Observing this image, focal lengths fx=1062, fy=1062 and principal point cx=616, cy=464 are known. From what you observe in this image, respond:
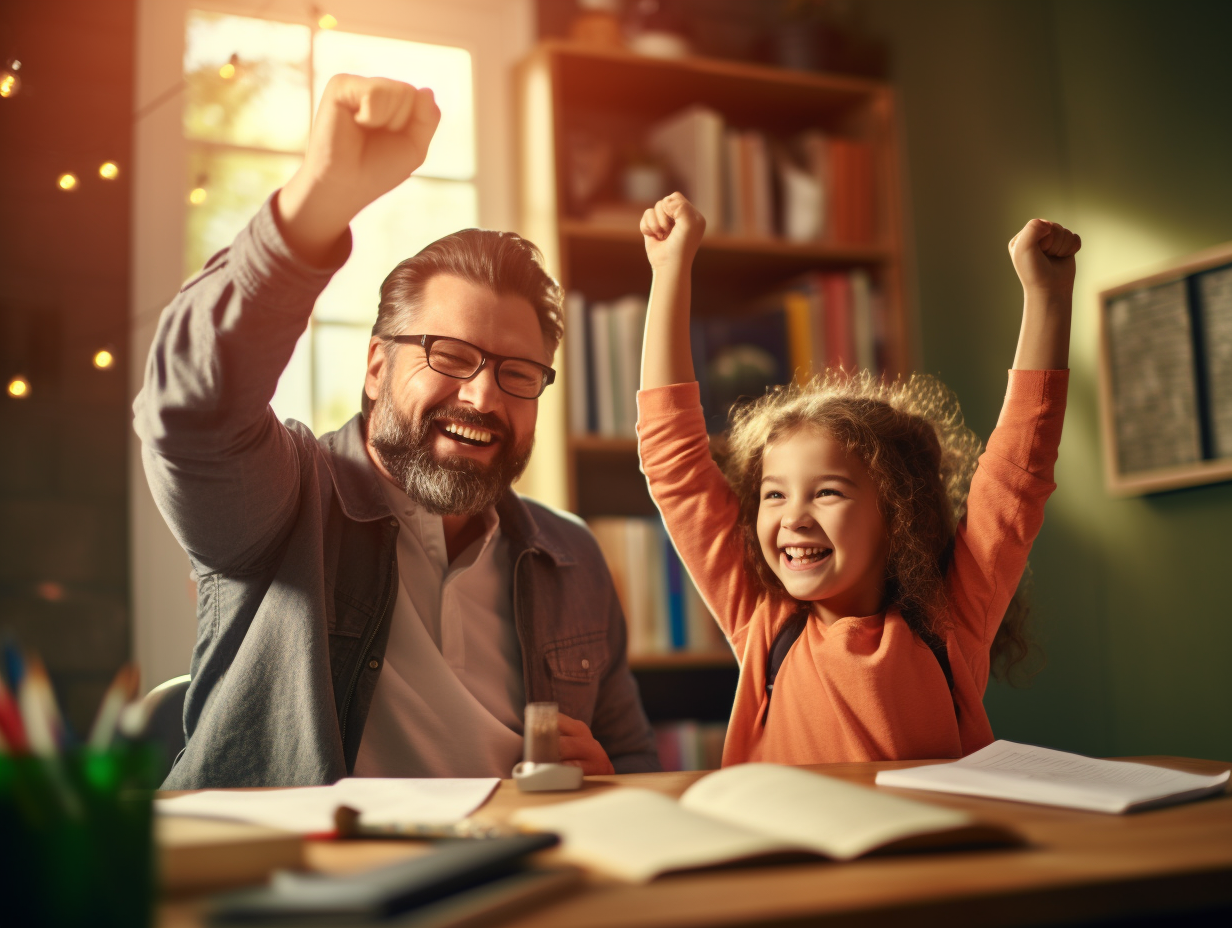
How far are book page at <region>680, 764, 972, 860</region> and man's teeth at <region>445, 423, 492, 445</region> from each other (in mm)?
774

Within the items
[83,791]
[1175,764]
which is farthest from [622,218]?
[83,791]

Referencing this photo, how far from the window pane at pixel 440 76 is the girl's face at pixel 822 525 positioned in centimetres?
154

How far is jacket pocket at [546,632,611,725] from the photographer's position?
5.14ft

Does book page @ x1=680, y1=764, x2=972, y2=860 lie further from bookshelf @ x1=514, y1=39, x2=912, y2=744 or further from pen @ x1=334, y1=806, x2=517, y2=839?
bookshelf @ x1=514, y1=39, x2=912, y2=744

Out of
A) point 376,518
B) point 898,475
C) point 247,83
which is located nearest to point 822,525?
point 898,475

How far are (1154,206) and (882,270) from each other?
78 centimetres

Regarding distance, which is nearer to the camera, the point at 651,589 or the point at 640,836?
the point at 640,836

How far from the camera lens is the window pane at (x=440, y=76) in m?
2.59

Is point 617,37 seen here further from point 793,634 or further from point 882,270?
point 793,634

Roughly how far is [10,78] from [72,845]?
5.55 ft

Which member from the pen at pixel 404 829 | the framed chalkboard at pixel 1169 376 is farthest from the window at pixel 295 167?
the pen at pixel 404 829

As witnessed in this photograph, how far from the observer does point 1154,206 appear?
6.89 ft

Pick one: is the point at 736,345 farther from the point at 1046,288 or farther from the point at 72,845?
the point at 72,845

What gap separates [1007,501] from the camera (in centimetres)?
133
